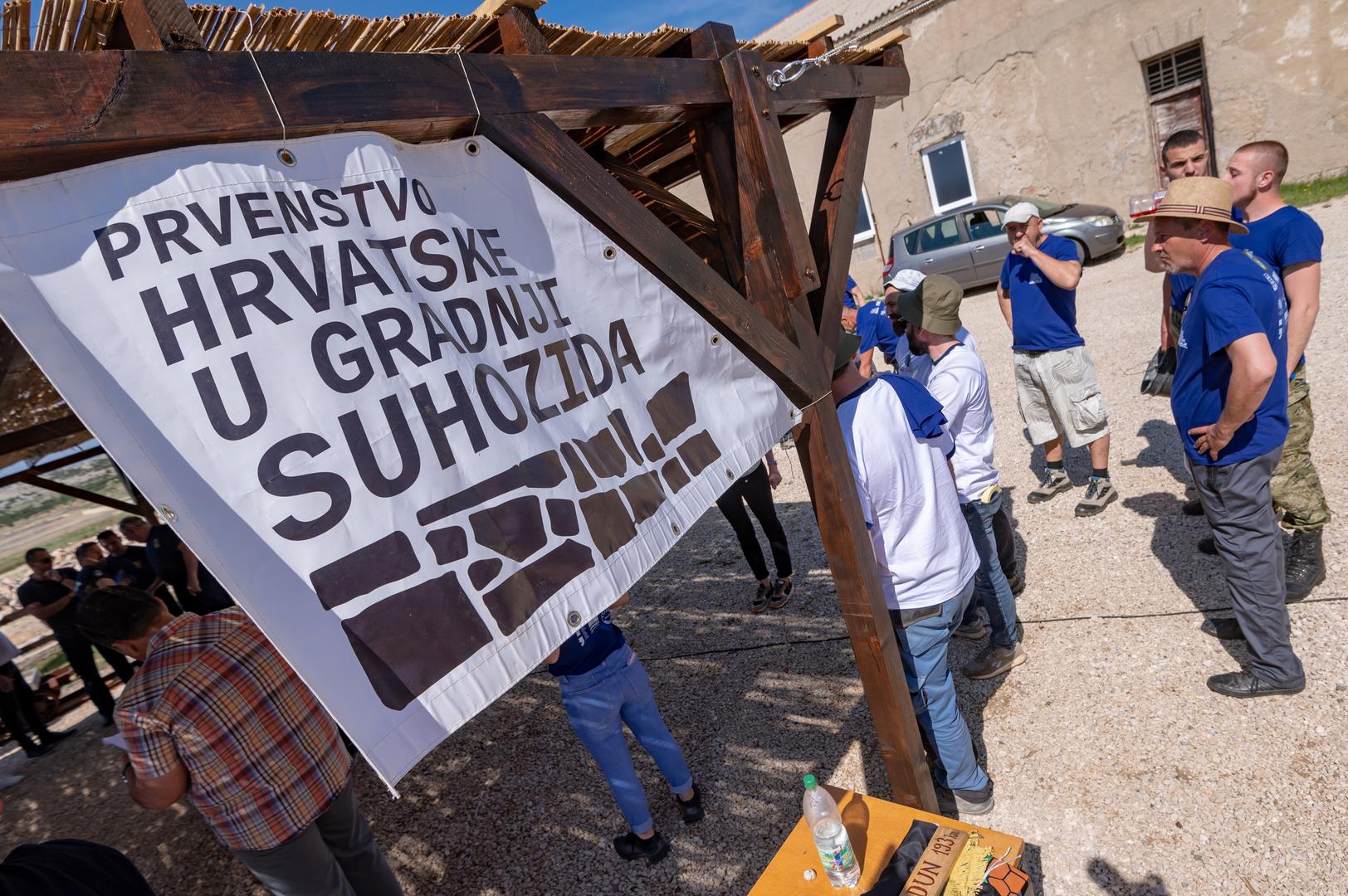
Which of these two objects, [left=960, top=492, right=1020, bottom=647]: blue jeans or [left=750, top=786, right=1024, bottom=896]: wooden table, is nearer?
[left=750, top=786, right=1024, bottom=896]: wooden table

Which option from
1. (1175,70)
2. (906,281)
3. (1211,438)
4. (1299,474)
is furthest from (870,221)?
(1211,438)

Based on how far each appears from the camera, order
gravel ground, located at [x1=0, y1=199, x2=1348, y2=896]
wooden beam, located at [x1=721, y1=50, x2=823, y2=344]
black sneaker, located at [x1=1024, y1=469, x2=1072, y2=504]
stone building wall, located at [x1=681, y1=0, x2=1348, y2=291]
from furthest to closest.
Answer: stone building wall, located at [x1=681, y1=0, x2=1348, y2=291]
black sneaker, located at [x1=1024, y1=469, x2=1072, y2=504]
gravel ground, located at [x1=0, y1=199, x2=1348, y2=896]
wooden beam, located at [x1=721, y1=50, x2=823, y2=344]

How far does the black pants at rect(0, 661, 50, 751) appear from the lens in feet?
20.7

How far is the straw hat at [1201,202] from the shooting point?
2.72 metres

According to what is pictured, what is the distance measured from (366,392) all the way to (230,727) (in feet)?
5.15

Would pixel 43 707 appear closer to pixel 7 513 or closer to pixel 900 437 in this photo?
pixel 900 437

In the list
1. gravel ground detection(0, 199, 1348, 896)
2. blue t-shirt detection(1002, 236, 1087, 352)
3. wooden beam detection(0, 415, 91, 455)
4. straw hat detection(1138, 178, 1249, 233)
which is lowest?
gravel ground detection(0, 199, 1348, 896)

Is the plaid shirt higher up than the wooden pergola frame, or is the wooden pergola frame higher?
the wooden pergola frame

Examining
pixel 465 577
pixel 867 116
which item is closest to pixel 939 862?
pixel 465 577

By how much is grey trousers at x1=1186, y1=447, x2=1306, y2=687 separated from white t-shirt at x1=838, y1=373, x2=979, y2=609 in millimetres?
1095

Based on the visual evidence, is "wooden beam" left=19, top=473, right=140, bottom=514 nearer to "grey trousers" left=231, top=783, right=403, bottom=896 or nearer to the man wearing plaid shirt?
the man wearing plaid shirt

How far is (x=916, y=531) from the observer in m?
2.79

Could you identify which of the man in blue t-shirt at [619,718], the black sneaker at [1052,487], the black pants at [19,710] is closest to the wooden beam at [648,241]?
the man in blue t-shirt at [619,718]

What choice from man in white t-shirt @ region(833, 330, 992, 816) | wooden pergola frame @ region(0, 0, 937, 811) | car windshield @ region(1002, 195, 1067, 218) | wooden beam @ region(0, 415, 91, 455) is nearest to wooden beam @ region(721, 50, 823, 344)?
wooden pergola frame @ region(0, 0, 937, 811)
